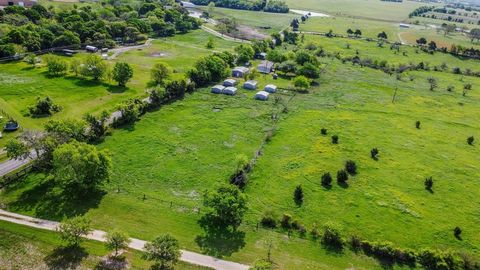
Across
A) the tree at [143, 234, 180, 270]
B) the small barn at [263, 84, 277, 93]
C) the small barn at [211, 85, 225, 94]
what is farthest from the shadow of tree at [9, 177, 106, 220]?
the small barn at [263, 84, 277, 93]

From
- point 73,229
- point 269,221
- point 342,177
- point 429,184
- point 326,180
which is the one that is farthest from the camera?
point 429,184

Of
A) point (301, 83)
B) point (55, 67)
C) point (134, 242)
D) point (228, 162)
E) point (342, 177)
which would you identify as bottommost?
point (134, 242)

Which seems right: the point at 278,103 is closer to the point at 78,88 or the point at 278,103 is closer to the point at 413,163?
the point at 413,163

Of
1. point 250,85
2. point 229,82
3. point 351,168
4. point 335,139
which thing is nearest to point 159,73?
A: point 229,82

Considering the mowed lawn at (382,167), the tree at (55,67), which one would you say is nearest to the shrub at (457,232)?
the mowed lawn at (382,167)

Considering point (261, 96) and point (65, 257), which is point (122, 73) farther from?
point (65, 257)
